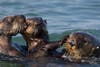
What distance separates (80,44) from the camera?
1102 centimetres

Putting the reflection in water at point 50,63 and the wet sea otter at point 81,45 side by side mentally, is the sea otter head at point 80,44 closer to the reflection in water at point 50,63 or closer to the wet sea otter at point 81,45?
the wet sea otter at point 81,45

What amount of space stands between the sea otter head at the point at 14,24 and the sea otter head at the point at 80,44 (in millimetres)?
921

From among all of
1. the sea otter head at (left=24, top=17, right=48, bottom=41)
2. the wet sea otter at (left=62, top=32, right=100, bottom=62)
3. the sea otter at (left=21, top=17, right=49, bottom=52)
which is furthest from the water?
the wet sea otter at (left=62, top=32, right=100, bottom=62)

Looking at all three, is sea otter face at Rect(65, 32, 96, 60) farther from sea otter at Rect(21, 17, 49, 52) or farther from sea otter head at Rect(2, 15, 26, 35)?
sea otter head at Rect(2, 15, 26, 35)

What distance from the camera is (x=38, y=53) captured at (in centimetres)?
1137

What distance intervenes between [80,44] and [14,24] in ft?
4.45

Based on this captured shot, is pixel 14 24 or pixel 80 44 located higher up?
pixel 14 24

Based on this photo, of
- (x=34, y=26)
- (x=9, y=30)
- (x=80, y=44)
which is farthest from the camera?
(x=9, y=30)

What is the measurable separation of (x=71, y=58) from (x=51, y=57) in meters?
0.41

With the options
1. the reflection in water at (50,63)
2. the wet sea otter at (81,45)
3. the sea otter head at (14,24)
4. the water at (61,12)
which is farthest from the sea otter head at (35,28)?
the water at (61,12)

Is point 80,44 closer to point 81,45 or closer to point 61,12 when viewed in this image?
point 81,45

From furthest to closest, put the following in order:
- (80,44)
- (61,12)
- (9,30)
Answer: (61,12) → (9,30) → (80,44)

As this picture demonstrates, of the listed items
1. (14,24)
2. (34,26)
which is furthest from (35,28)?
(14,24)

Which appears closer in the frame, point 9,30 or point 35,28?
point 35,28
